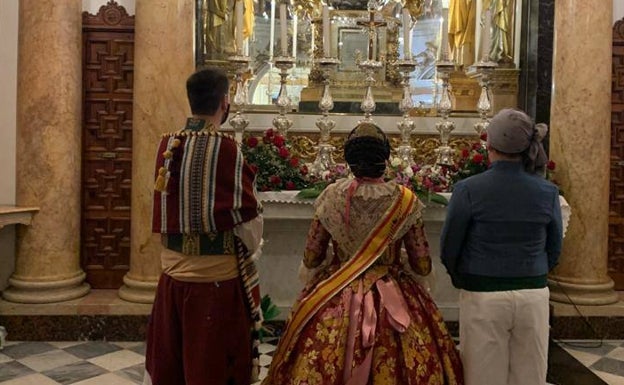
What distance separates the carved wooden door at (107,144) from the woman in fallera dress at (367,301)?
12.2 ft

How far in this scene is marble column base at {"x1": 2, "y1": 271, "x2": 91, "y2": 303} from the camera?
5.63 meters

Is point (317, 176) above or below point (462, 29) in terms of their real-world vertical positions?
below

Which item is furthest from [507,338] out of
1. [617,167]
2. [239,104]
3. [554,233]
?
[617,167]

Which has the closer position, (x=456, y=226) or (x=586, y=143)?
(x=456, y=226)

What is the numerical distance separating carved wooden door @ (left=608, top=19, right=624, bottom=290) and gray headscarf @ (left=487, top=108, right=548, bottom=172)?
4.21 m

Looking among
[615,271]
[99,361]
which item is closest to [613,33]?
[615,271]

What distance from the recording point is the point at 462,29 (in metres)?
7.42

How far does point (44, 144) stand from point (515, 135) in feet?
13.6

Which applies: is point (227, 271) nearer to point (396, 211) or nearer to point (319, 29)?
point (396, 211)

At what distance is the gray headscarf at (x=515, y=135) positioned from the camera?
9.47ft

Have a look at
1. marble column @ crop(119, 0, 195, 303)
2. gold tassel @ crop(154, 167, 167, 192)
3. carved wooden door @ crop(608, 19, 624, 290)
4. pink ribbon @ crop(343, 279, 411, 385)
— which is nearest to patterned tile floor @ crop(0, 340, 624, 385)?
marble column @ crop(119, 0, 195, 303)

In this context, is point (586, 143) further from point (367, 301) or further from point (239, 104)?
point (367, 301)

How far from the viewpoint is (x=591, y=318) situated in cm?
578

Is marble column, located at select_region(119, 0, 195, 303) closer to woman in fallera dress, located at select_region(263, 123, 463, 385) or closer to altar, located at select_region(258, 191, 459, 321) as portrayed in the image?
altar, located at select_region(258, 191, 459, 321)
